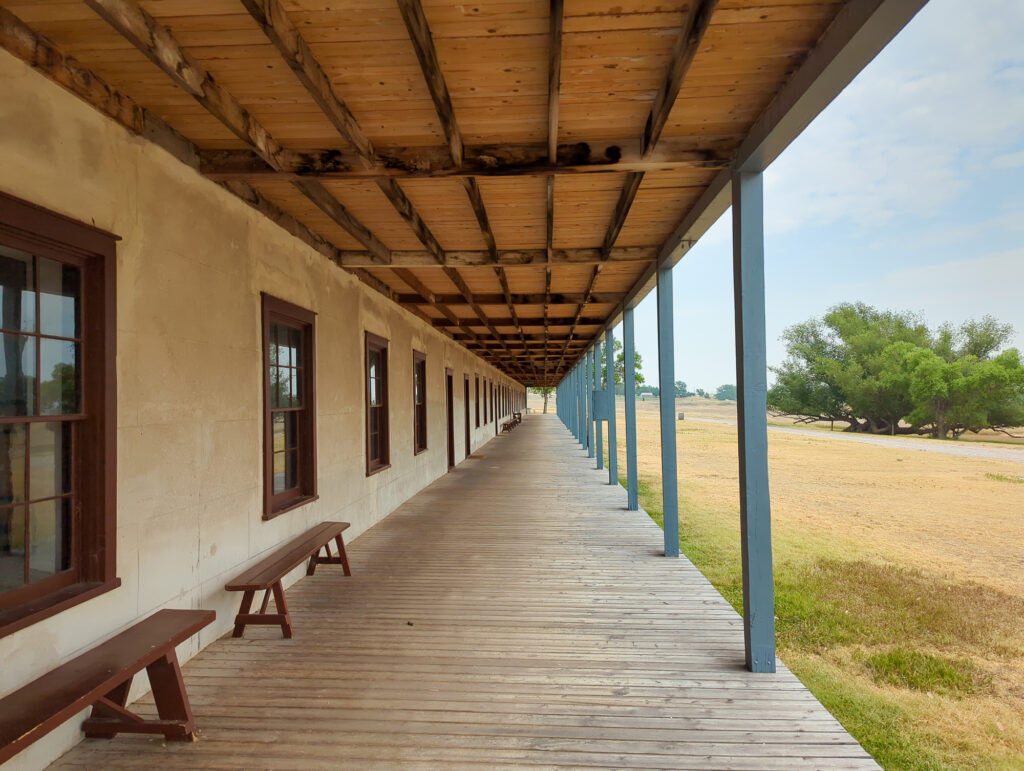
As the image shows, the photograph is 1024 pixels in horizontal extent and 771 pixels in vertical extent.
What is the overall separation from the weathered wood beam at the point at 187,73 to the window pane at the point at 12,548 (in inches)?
75.2

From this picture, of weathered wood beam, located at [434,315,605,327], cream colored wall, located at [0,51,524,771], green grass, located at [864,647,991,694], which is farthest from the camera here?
weathered wood beam, located at [434,315,605,327]

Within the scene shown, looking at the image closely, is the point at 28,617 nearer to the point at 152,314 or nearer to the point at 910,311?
the point at 152,314

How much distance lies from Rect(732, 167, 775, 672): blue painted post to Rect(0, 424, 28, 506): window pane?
3441mm

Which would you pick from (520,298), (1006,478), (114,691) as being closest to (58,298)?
(114,691)

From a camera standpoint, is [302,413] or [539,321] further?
[539,321]

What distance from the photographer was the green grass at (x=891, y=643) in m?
3.02

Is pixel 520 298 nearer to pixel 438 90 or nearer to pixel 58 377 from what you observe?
pixel 438 90

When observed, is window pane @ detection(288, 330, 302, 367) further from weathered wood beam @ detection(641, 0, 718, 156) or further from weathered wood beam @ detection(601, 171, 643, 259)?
weathered wood beam @ detection(641, 0, 718, 156)

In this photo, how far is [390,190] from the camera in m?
3.73

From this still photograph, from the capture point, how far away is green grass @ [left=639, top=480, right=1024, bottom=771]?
3.02m

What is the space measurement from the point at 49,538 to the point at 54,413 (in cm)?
55

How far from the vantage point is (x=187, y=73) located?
93.5 inches

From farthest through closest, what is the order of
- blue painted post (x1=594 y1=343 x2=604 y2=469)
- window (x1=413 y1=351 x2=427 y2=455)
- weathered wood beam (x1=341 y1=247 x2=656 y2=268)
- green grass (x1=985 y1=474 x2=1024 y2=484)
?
green grass (x1=985 y1=474 x2=1024 y2=484)
blue painted post (x1=594 y1=343 x2=604 y2=469)
window (x1=413 y1=351 x2=427 y2=455)
weathered wood beam (x1=341 y1=247 x2=656 y2=268)

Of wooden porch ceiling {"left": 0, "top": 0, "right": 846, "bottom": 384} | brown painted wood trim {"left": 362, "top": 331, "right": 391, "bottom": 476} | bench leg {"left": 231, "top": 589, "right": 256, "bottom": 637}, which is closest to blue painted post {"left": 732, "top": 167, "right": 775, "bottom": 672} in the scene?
wooden porch ceiling {"left": 0, "top": 0, "right": 846, "bottom": 384}
